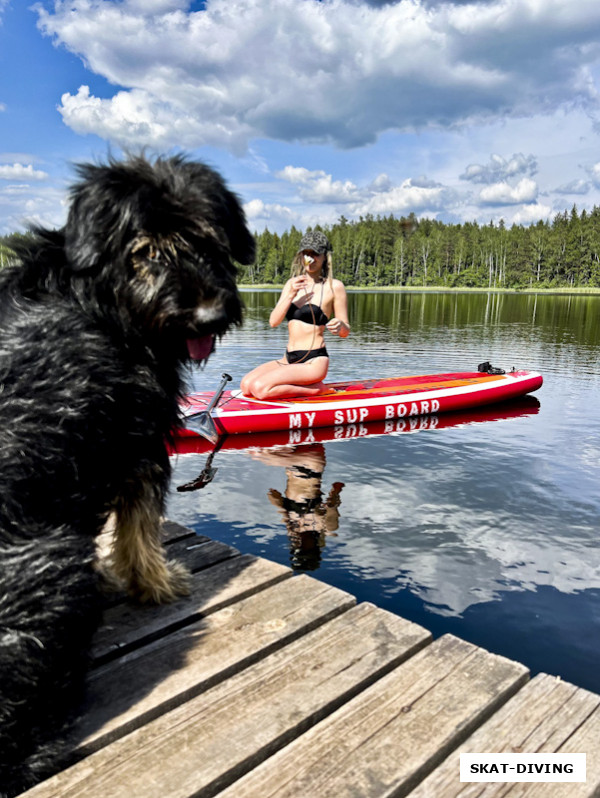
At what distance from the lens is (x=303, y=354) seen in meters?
9.25

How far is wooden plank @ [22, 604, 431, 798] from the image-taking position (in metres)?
1.71

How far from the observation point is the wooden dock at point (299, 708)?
1.73 metres

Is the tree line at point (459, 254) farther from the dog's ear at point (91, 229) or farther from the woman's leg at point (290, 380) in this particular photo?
the dog's ear at point (91, 229)

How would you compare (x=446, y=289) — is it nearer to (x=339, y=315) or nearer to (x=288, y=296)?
(x=288, y=296)

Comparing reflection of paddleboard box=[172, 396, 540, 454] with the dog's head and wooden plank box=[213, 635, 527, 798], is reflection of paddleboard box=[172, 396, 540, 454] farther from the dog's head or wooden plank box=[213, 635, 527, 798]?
wooden plank box=[213, 635, 527, 798]

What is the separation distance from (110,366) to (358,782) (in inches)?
59.4

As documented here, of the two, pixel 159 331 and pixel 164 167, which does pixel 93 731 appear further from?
pixel 164 167

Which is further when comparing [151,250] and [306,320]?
[306,320]

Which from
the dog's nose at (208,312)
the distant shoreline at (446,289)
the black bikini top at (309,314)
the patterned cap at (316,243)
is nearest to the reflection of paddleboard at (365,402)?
the black bikini top at (309,314)

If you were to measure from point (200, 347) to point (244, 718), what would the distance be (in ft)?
4.36

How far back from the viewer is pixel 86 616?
1.78 m

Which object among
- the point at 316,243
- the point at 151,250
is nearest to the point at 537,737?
the point at 151,250

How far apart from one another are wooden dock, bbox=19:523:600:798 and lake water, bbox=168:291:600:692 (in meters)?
2.33

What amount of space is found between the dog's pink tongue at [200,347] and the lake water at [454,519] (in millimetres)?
Answer: 3195
